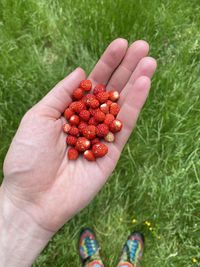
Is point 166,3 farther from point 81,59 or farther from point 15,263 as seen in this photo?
point 15,263

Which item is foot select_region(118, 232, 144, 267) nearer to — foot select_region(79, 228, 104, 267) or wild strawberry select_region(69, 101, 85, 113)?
foot select_region(79, 228, 104, 267)

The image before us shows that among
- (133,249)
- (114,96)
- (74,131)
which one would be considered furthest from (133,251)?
(114,96)

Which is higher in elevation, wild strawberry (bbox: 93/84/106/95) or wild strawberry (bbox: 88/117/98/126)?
wild strawberry (bbox: 93/84/106/95)

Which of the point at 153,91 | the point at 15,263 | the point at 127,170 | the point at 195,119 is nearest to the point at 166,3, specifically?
the point at 153,91

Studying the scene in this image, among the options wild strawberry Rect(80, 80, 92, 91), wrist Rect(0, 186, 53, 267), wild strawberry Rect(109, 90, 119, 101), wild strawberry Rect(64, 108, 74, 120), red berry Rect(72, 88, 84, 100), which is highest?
wild strawberry Rect(80, 80, 92, 91)

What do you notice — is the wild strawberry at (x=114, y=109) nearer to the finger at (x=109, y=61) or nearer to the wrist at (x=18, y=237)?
the finger at (x=109, y=61)

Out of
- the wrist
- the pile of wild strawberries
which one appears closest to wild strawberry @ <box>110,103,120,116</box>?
the pile of wild strawberries

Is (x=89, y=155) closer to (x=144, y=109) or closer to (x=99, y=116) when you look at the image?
(x=99, y=116)
